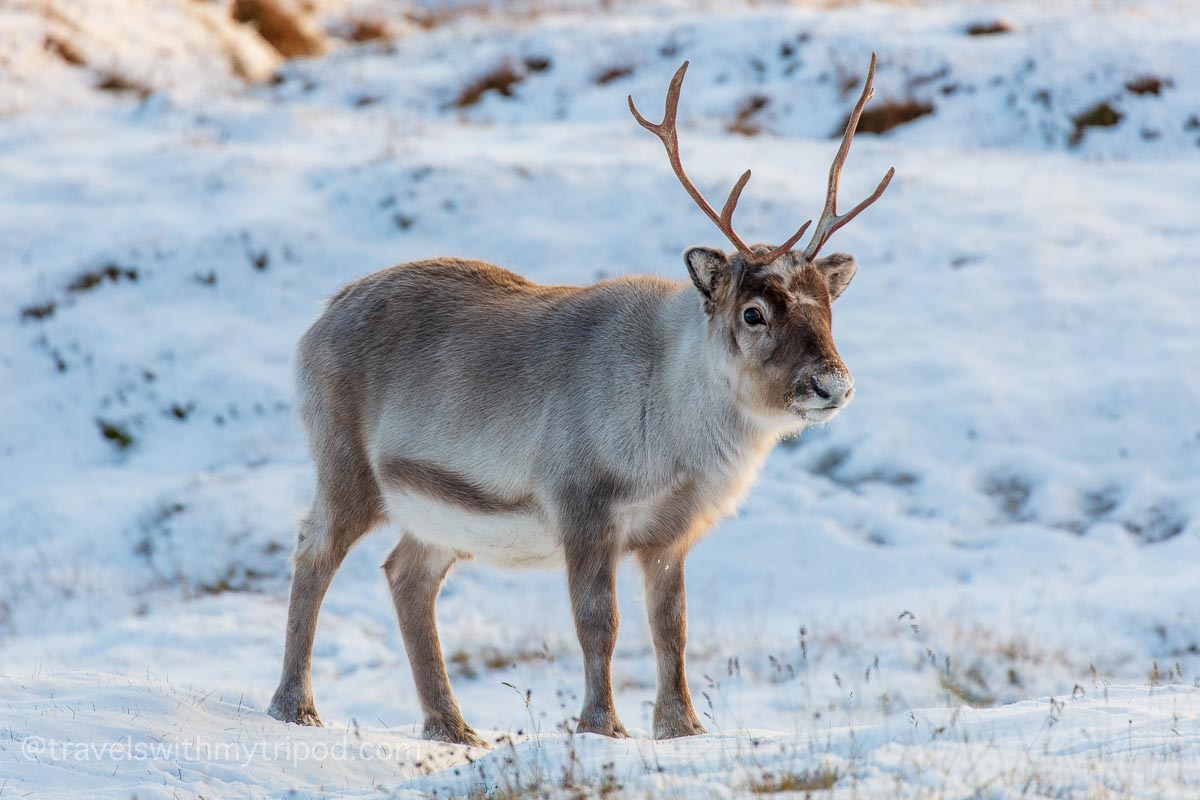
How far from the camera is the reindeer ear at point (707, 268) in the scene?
5668mm

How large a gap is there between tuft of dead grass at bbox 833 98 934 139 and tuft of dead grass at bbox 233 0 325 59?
12.5 metres

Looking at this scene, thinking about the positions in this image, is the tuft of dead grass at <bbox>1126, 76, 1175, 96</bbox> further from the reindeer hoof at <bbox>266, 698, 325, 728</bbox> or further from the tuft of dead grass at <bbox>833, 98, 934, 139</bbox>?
the reindeer hoof at <bbox>266, 698, 325, 728</bbox>

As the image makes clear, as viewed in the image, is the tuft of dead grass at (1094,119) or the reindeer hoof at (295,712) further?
the tuft of dead grass at (1094,119)

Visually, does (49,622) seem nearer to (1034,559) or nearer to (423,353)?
(423,353)

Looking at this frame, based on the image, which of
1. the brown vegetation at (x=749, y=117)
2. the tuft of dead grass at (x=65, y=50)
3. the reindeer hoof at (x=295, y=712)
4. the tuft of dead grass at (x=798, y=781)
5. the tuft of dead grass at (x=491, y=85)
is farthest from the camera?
the tuft of dead grass at (x=491, y=85)

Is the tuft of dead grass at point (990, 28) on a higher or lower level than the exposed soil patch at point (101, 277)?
higher

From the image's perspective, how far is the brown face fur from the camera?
5.37 metres

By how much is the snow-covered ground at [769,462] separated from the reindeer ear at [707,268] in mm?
1558

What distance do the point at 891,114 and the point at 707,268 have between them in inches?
511

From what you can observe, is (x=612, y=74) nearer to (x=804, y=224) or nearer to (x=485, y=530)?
(x=804, y=224)

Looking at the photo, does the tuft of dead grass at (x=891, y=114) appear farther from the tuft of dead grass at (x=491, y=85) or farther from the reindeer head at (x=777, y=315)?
the reindeer head at (x=777, y=315)

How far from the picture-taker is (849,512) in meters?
10.6

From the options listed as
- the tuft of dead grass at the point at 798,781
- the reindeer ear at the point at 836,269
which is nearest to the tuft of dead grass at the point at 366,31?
the reindeer ear at the point at 836,269

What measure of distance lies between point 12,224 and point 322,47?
42.2 feet
